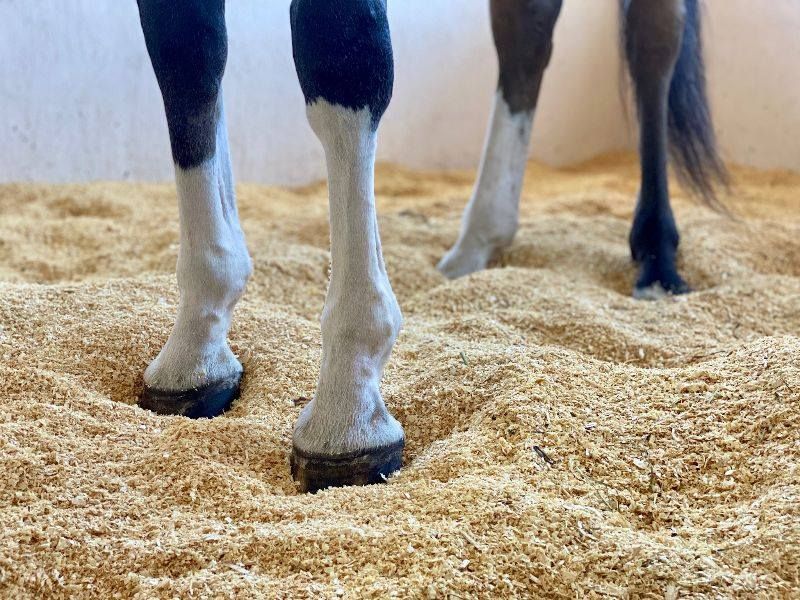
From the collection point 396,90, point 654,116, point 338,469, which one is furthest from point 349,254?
point 396,90

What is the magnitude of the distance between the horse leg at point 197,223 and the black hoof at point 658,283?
0.91 metres

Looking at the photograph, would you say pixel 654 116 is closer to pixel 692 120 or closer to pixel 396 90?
pixel 692 120

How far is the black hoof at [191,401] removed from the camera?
1.03m

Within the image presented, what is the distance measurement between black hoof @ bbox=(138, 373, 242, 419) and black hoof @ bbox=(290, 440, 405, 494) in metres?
0.21

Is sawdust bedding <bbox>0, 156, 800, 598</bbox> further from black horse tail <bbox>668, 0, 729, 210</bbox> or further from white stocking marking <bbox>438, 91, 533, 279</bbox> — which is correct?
black horse tail <bbox>668, 0, 729, 210</bbox>

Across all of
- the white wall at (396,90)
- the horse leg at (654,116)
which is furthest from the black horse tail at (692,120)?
the white wall at (396,90)

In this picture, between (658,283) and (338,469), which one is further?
(658,283)

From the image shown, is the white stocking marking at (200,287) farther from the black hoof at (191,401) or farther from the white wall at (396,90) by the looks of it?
the white wall at (396,90)

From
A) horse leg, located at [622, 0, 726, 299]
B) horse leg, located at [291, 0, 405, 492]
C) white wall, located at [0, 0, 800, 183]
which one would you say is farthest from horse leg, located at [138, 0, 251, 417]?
white wall, located at [0, 0, 800, 183]

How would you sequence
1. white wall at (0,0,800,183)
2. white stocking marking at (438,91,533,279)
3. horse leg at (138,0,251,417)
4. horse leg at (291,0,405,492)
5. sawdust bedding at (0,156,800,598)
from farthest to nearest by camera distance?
1. white wall at (0,0,800,183)
2. white stocking marking at (438,91,533,279)
3. horse leg at (138,0,251,417)
4. horse leg at (291,0,405,492)
5. sawdust bedding at (0,156,800,598)

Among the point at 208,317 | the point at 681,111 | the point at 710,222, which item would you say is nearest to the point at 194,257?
the point at 208,317

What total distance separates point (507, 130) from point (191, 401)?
1.06 m

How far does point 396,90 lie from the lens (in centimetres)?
324

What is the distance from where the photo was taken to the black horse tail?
6.42ft
